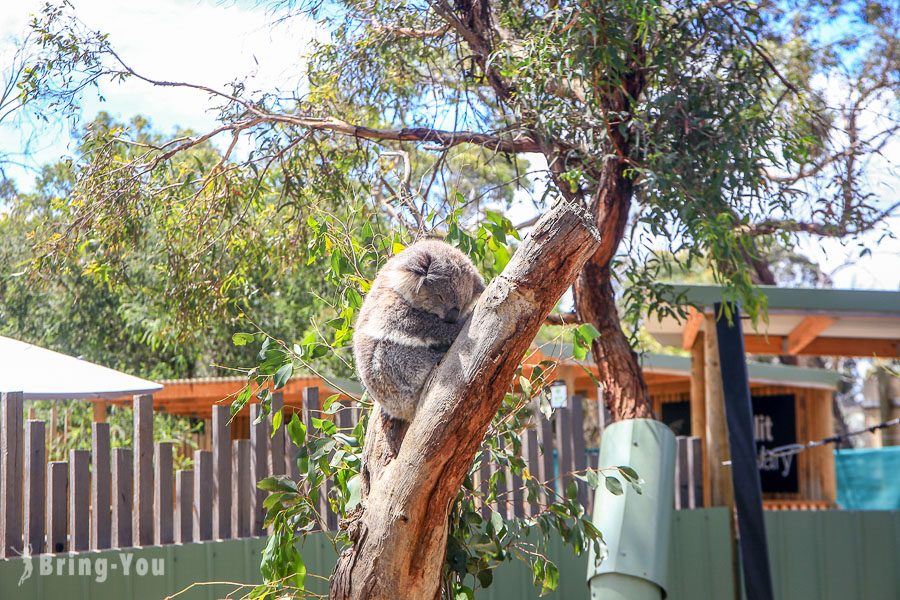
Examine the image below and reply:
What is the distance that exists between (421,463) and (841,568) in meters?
4.61

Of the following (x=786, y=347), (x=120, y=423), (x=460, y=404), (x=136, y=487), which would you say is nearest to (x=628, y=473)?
(x=460, y=404)

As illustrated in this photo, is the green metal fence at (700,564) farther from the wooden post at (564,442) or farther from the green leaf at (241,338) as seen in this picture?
the green leaf at (241,338)

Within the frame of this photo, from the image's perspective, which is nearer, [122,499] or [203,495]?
[122,499]

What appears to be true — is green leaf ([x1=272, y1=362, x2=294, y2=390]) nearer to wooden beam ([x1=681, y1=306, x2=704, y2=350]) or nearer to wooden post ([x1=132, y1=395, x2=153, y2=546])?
wooden post ([x1=132, y1=395, x2=153, y2=546])

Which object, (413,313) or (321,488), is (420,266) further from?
(321,488)

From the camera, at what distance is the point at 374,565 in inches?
104

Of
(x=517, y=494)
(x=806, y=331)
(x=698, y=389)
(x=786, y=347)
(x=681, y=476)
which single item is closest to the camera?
(x=517, y=494)

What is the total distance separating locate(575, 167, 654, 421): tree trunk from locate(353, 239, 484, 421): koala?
238 centimetres

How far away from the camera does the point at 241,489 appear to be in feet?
14.4

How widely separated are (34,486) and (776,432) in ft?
27.9

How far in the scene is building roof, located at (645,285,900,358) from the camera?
20.3ft

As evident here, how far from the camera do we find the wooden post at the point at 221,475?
431cm

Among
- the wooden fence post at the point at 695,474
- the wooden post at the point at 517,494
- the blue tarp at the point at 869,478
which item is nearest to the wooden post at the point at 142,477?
the wooden post at the point at 517,494

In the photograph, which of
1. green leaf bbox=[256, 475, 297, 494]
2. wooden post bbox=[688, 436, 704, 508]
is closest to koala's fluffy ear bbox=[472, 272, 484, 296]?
green leaf bbox=[256, 475, 297, 494]
